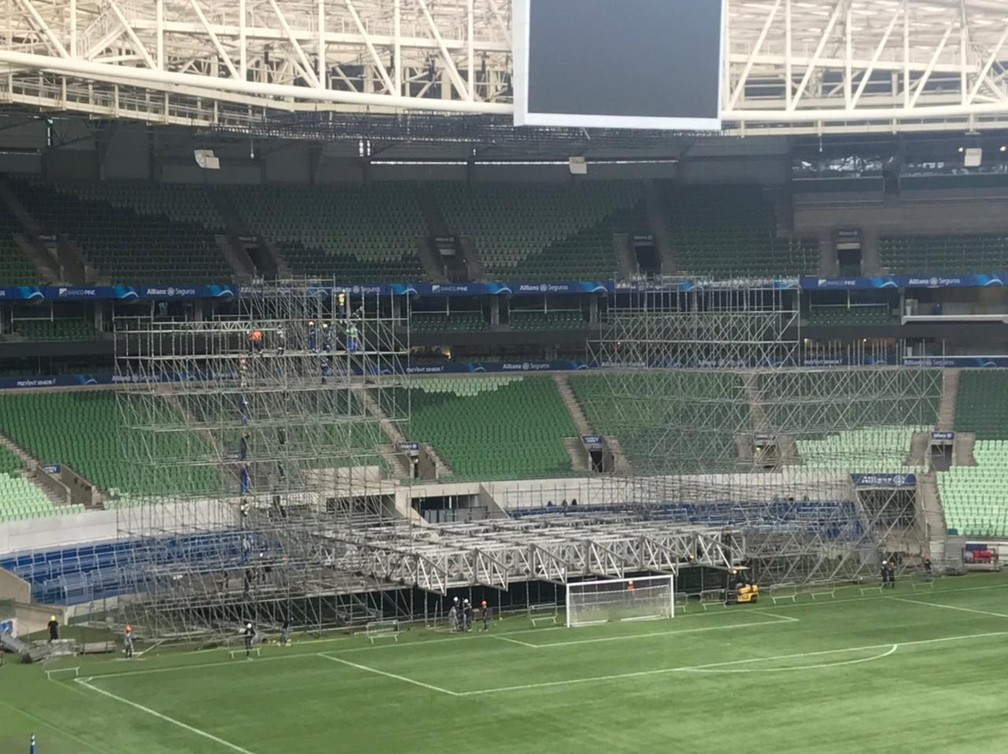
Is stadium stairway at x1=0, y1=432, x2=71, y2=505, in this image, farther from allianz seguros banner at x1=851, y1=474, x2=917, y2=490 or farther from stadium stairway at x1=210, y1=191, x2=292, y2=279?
allianz seguros banner at x1=851, y1=474, x2=917, y2=490

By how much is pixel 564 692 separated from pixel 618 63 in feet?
70.6

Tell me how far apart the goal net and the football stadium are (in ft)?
→ 0.42

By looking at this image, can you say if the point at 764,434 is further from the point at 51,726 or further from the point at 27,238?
the point at 27,238

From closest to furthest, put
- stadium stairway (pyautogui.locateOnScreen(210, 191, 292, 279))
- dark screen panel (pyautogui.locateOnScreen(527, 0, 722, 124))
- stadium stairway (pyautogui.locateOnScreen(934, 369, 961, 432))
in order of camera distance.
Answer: dark screen panel (pyautogui.locateOnScreen(527, 0, 722, 124)) → stadium stairway (pyautogui.locateOnScreen(934, 369, 961, 432)) → stadium stairway (pyautogui.locateOnScreen(210, 191, 292, 279))

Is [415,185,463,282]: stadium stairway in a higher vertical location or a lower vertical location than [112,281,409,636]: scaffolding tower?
higher

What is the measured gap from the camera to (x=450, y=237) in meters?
71.3

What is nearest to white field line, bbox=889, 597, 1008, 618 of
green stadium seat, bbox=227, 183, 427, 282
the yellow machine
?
the yellow machine

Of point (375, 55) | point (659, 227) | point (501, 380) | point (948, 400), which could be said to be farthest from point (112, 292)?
point (948, 400)

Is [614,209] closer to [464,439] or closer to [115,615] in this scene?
[464,439]

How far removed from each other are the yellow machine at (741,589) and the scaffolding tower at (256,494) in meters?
10.6

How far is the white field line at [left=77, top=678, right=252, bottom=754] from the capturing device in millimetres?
34375

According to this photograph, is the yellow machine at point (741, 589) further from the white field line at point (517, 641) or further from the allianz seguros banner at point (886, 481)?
the allianz seguros banner at point (886, 481)

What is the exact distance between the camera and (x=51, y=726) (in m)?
35.8

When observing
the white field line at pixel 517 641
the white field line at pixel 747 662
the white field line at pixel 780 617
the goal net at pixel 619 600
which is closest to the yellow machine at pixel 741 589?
the white field line at pixel 780 617
